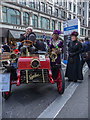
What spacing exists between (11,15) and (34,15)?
5403mm

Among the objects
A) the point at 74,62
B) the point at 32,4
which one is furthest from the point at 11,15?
the point at 74,62

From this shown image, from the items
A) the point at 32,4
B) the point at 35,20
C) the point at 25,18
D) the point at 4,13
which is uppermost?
the point at 32,4

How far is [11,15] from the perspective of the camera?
19.9 meters

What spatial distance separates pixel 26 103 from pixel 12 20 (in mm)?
19451

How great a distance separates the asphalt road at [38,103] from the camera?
8.11 ft

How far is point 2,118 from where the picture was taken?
232 centimetres

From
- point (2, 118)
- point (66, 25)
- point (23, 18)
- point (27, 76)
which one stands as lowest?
point (2, 118)

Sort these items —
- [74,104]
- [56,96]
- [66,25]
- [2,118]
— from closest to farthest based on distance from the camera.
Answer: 1. [2,118]
2. [74,104]
3. [56,96]
4. [66,25]

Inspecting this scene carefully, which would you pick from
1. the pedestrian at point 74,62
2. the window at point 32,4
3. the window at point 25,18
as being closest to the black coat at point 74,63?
the pedestrian at point 74,62

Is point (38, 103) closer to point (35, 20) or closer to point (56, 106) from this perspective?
point (56, 106)

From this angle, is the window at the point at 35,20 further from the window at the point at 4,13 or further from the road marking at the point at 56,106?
the road marking at the point at 56,106

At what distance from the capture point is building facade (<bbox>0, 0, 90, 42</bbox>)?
752 inches

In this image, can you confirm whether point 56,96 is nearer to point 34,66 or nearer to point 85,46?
point 34,66

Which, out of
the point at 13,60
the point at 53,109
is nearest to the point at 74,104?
the point at 53,109
